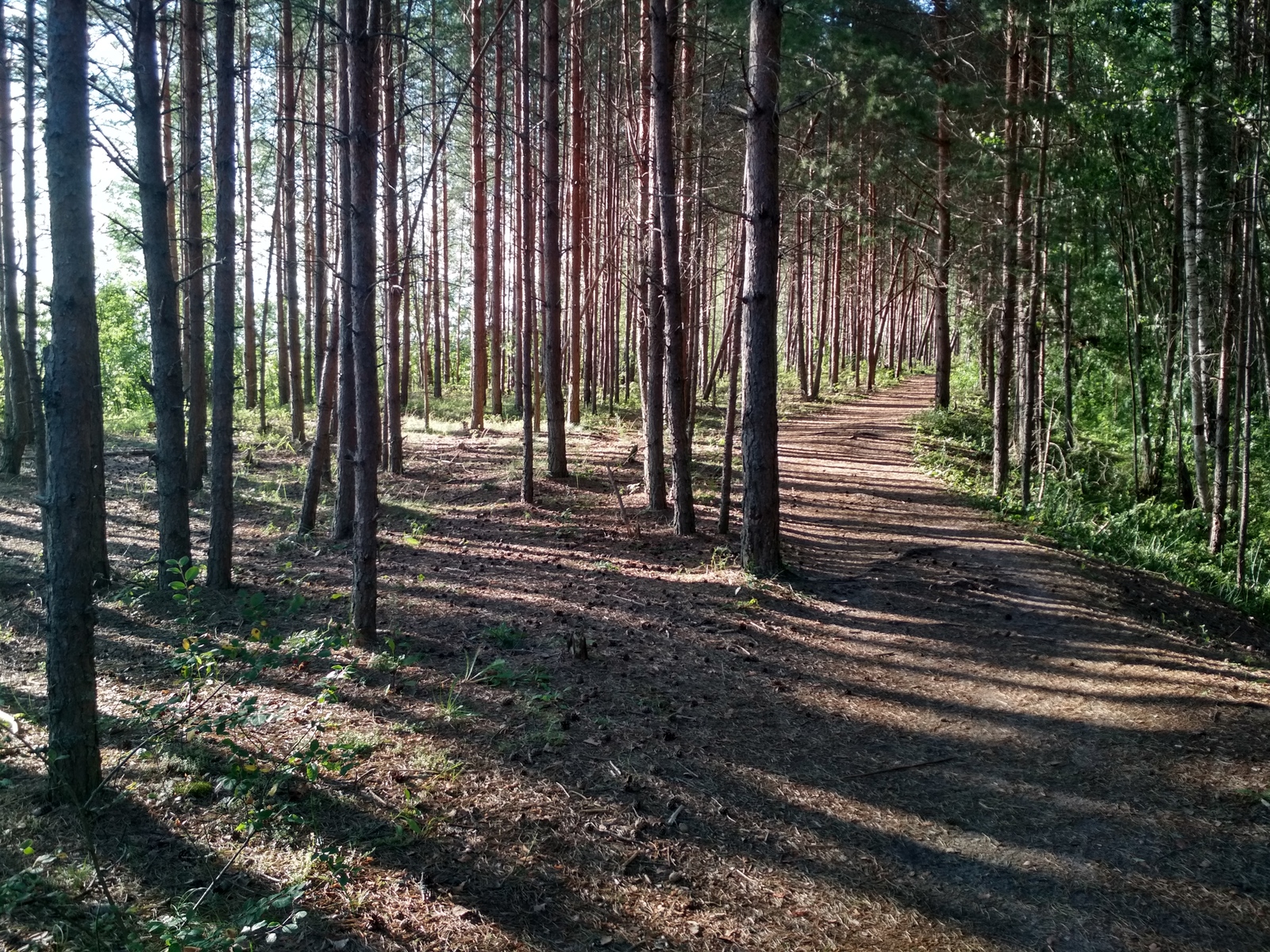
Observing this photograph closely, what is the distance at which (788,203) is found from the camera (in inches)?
891

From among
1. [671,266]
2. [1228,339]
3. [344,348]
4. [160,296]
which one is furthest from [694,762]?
[1228,339]

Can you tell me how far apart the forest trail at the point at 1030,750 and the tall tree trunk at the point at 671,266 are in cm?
158

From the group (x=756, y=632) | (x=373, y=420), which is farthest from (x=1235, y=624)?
(x=373, y=420)

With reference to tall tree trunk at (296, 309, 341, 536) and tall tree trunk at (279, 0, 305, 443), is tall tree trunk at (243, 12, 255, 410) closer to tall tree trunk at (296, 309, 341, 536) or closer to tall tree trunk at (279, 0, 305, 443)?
tall tree trunk at (279, 0, 305, 443)

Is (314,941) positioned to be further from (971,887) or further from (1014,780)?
(1014,780)

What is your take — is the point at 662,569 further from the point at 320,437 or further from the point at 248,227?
the point at 248,227

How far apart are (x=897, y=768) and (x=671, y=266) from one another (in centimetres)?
654

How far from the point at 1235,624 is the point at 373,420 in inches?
328

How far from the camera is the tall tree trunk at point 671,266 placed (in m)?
9.53

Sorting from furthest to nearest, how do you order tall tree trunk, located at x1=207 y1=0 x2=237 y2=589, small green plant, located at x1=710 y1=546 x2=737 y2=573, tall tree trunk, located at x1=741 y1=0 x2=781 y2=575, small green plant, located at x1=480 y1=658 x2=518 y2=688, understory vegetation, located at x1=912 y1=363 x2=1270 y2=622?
1. understory vegetation, located at x1=912 y1=363 x2=1270 y2=622
2. small green plant, located at x1=710 y1=546 x2=737 y2=573
3. tall tree trunk, located at x1=741 y1=0 x2=781 y2=575
4. tall tree trunk, located at x1=207 y1=0 x2=237 y2=589
5. small green plant, located at x1=480 y1=658 x2=518 y2=688

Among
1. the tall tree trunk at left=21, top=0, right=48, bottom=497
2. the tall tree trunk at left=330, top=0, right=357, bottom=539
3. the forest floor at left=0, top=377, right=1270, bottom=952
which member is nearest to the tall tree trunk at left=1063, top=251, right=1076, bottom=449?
the forest floor at left=0, top=377, right=1270, bottom=952

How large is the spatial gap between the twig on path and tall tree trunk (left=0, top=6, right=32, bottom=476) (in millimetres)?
11243

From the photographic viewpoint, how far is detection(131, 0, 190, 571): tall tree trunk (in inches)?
262

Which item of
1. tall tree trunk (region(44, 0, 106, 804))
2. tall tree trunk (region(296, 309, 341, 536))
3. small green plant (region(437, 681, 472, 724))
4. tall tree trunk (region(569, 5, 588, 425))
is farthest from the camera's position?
tall tree trunk (region(569, 5, 588, 425))
